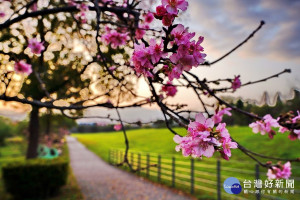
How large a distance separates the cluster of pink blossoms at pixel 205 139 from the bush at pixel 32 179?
826 centimetres

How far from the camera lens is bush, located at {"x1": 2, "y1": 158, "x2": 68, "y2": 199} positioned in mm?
8102

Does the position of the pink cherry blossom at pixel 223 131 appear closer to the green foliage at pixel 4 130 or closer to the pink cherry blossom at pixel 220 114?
the pink cherry blossom at pixel 220 114

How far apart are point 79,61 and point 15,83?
3073mm

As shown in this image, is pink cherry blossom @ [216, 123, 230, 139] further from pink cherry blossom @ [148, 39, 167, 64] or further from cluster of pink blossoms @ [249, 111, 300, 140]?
cluster of pink blossoms @ [249, 111, 300, 140]

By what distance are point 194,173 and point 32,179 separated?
23.2 ft

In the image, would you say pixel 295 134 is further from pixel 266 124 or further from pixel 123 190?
pixel 123 190

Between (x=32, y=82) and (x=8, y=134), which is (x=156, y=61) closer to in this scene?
(x=32, y=82)

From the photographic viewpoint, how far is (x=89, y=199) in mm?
7961

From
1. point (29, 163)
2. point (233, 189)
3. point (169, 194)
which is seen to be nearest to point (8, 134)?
point (29, 163)

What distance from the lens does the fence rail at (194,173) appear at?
21.3 ft

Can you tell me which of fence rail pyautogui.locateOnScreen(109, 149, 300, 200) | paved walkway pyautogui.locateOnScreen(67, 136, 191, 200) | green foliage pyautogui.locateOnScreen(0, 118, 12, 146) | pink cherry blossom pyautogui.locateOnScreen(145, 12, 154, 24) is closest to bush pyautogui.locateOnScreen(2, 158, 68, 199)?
paved walkway pyautogui.locateOnScreen(67, 136, 191, 200)

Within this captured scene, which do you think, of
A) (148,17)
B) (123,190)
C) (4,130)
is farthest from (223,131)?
(4,130)

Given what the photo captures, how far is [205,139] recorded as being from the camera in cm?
105

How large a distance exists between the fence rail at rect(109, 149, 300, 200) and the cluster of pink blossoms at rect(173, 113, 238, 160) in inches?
158
